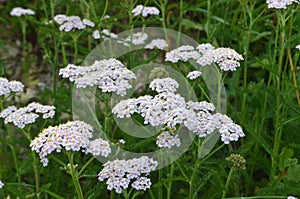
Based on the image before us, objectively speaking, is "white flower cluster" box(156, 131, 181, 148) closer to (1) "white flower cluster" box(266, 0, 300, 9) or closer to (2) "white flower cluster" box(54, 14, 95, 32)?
(1) "white flower cluster" box(266, 0, 300, 9)

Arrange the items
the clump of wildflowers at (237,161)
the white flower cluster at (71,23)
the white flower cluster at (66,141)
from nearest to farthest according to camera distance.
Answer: the white flower cluster at (66,141) < the clump of wildflowers at (237,161) < the white flower cluster at (71,23)

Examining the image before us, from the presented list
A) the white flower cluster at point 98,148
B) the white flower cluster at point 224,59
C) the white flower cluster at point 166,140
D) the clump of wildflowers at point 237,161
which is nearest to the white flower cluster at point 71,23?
the white flower cluster at point 224,59

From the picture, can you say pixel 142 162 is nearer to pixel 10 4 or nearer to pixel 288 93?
pixel 288 93

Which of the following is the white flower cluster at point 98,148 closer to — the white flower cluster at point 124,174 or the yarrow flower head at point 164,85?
the white flower cluster at point 124,174

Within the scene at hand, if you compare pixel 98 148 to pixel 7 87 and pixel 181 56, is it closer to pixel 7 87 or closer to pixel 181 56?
pixel 7 87

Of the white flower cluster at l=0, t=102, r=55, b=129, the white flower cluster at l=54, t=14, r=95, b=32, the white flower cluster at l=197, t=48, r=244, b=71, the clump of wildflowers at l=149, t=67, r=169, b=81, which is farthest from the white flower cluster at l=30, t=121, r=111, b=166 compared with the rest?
the white flower cluster at l=54, t=14, r=95, b=32

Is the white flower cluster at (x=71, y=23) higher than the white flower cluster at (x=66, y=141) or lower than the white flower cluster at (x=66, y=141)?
higher
